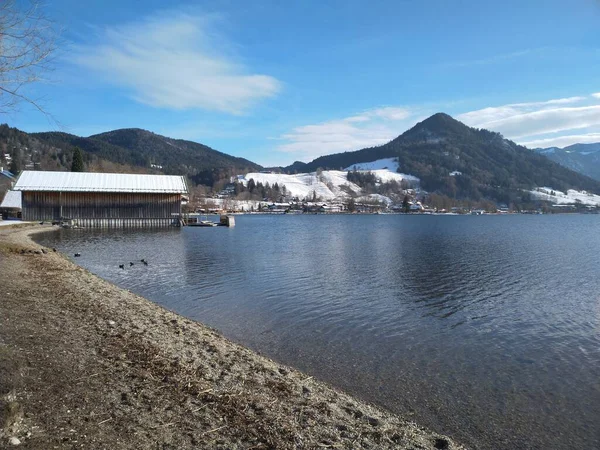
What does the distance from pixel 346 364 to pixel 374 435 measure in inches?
188

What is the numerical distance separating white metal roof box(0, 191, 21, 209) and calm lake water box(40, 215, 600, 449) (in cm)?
5243

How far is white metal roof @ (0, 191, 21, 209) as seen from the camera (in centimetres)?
7338

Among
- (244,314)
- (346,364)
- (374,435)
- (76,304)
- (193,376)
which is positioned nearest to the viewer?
(374,435)

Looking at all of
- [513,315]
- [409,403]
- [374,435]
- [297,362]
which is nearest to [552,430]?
[409,403]

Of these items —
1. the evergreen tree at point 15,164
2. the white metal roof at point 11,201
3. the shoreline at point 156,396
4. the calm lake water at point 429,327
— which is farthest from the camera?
the evergreen tree at point 15,164

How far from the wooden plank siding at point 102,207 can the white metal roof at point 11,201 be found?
36.9ft

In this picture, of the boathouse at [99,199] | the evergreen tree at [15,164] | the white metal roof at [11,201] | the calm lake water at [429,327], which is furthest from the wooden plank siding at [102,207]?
the evergreen tree at [15,164]

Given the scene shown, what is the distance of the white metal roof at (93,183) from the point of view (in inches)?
2611

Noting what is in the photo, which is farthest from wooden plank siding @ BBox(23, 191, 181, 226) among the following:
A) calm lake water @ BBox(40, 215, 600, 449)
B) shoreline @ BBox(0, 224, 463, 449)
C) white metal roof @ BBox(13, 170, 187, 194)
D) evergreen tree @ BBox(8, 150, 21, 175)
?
evergreen tree @ BBox(8, 150, 21, 175)

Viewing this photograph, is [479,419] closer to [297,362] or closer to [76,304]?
[297,362]

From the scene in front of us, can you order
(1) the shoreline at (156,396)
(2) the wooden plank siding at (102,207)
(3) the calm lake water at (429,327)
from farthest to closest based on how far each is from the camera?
(2) the wooden plank siding at (102,207) → (3) the calm lake water at (429,327) → (1) the shoreline at (156,396)

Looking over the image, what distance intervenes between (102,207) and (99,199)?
1.37 meters

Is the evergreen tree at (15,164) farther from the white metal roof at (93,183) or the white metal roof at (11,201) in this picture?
Result: the white metal roof at (93,183)

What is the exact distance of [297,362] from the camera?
11.7 meters
